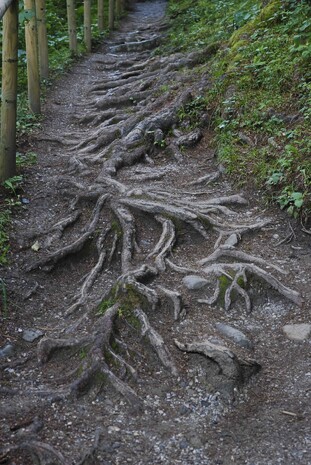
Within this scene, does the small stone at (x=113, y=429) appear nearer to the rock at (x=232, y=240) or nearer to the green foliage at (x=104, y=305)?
the green foliage at (x=104, y=305)

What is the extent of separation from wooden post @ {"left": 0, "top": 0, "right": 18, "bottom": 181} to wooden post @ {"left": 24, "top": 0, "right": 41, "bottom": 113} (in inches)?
95.6

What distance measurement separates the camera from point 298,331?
467 centimetres

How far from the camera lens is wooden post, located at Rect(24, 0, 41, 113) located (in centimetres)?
928

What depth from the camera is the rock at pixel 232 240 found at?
5752mm

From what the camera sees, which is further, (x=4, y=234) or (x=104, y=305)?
(x=4, y=234)

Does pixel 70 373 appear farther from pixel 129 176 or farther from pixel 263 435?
pixel 129 176

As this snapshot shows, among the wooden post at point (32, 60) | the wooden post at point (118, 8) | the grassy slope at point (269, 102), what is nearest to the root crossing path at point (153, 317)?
the grassy slope at point (269, 102)

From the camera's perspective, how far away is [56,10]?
21.1 m

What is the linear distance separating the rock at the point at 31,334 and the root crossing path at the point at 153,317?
14mm

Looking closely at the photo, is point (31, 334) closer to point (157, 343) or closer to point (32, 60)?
point (157, 343)

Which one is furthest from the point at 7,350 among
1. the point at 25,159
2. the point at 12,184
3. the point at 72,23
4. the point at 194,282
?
the point at 72,23

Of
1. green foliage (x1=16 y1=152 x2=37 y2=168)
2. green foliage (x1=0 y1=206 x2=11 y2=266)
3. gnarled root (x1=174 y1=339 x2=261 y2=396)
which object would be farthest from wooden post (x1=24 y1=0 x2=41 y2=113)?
gnarled root (x1=174 y1=339 x2=261 y2=396)

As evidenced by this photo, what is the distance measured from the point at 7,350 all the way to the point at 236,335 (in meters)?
2.09

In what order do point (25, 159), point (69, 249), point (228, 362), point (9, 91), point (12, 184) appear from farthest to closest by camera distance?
point (25, 159) < point (12, 184) < point (9, 91) < point (69, 249) < point (228, 362)
